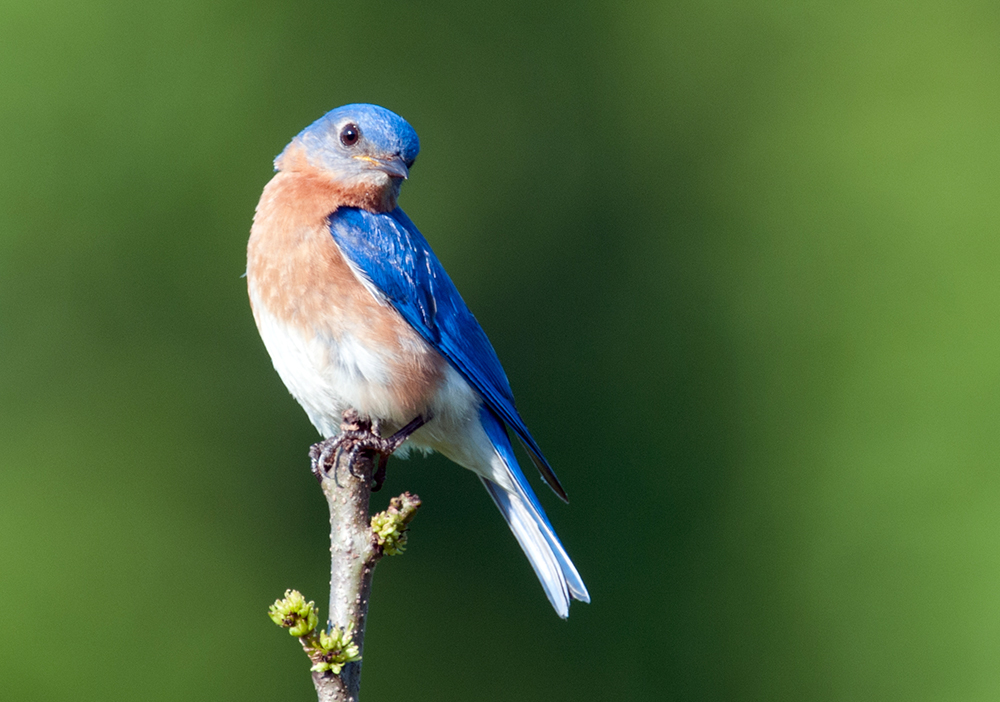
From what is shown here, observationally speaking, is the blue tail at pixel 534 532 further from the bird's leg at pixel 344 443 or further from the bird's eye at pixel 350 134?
the bird's eye at pixel 350 134

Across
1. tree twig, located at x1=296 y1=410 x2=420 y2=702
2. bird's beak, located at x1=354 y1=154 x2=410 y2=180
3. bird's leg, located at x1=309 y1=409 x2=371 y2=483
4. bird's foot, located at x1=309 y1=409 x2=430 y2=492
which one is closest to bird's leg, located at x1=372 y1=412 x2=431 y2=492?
bird's foot, located at x1=309 y1=409 x2=430 y2=492

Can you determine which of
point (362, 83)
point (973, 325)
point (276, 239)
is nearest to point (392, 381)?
point (276, 239)

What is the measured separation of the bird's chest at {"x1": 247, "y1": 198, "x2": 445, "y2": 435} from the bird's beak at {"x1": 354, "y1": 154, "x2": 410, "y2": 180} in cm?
28

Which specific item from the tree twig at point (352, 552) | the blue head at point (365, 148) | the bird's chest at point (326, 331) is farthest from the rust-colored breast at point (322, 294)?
the tree twig at point (352, 552)

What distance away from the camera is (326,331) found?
3.55 metres

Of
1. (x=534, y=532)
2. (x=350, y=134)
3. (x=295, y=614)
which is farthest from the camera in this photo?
(x=350, y=134)

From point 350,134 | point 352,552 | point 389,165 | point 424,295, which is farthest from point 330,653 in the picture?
point 350,134

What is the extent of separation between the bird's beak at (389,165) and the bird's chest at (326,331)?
0.28 meters

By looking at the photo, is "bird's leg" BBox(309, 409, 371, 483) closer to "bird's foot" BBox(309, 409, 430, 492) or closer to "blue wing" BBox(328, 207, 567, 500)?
"bird's foot" BBox(309, 409, 430, 492)

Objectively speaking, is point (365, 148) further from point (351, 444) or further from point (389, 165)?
point (351, 444)

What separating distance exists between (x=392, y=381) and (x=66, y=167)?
3764 mm

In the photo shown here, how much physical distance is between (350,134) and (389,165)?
195 millimetres

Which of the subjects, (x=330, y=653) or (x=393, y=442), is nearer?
(x=330, y=653)

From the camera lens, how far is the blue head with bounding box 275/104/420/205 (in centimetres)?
379
